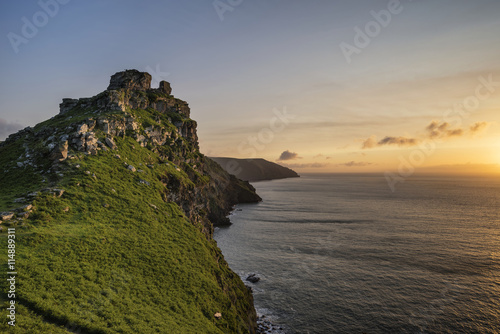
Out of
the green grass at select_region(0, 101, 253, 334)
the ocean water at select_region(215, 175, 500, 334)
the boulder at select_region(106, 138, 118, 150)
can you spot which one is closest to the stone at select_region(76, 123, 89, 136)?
the boulder at select_region(106, 138, 118, 150)

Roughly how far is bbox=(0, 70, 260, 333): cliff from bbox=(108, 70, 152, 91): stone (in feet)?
39.3

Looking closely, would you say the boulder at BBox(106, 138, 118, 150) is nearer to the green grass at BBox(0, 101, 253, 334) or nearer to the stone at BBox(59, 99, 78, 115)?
the green grass at BBox(0, 101, 253, 334)

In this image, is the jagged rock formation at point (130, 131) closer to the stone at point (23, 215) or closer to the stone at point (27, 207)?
the stone at point (27, 207)

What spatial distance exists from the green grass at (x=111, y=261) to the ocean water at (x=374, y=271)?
55.1 feet

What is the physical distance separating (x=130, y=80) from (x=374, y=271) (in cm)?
8982

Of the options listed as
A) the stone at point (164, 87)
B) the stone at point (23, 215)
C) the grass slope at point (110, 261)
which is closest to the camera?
the grass slope at point (110, 261)

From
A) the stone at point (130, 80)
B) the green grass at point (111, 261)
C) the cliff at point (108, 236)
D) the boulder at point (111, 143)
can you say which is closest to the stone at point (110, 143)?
the boulder at point (111, 143)

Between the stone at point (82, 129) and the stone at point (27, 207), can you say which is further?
the stone at point (82, 129)

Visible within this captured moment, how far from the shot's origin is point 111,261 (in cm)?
2655

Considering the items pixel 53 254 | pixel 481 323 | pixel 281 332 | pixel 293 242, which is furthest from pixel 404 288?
pixel 53 254

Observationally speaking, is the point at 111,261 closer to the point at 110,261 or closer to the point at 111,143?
the point at 110,261

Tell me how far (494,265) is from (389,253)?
2553 centimetres

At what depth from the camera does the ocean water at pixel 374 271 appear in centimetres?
4416

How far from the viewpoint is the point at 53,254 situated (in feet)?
76.6
